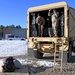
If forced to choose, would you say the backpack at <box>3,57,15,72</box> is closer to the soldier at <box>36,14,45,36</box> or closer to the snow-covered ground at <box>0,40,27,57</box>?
the soldier at <box>36,14,45,36</box>

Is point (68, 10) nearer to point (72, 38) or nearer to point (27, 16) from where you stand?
point (72, 38)

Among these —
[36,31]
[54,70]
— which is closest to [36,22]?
→ [36,31]

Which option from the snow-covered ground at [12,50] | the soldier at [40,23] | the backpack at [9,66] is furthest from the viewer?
the snow-covered ground at [12,50]

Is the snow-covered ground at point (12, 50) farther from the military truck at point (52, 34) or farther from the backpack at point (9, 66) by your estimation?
the backpack at point (9, 66)

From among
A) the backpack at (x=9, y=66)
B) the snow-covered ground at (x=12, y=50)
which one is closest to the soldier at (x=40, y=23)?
the snow-covered ground at (x=12, y=50)

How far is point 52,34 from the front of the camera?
1546 centimetres

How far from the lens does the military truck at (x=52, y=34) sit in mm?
13947

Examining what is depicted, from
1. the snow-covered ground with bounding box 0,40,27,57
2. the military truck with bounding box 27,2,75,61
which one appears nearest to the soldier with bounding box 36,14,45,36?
the military truck with bounding box 27,2,75,61

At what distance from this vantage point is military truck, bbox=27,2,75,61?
1395cm

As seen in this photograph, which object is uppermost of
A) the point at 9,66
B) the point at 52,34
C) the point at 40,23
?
the point at 40,23

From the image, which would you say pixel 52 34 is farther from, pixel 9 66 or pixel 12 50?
pixel 12 50

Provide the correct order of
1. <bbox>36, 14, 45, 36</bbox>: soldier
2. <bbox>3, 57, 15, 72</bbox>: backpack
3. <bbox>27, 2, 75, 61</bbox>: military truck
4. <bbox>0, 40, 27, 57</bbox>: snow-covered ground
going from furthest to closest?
<bbox>0, 40, 27, 57</bbox>: snow-covered ground < <bbox>36, 14, 45, 36</bbox>: soldier < <bbox>27, 2, 75, 61</bbox>: military truck < <bbox>3, 57, 15, 72</bbox>: backpack

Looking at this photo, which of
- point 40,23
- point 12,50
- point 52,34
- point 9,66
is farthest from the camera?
point 12,50

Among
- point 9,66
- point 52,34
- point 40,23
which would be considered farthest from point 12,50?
point 9,66
